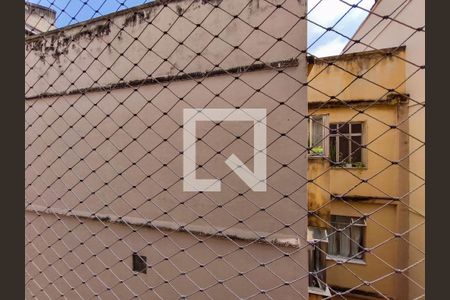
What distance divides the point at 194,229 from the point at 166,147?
0.46 metres

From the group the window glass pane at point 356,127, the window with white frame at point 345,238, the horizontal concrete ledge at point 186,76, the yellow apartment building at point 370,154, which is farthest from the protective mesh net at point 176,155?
the window with white frame at point 345,238

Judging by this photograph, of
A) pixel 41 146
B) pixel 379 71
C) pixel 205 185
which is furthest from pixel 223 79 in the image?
pixel 379 71

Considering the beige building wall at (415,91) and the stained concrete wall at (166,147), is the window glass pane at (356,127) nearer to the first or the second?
the beige building wall at (415,91)

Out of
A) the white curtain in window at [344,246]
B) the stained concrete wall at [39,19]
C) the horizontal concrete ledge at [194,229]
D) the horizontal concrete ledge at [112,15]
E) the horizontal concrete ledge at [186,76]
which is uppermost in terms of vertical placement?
the stained concrete wall at [39,19]

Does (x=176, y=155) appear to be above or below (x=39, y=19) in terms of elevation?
below

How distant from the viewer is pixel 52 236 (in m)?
1.86

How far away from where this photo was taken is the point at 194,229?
145 centimetres

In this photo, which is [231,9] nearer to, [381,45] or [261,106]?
[261,106]

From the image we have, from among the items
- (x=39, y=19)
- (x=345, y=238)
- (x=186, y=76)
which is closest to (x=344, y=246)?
(x=345, y=238)

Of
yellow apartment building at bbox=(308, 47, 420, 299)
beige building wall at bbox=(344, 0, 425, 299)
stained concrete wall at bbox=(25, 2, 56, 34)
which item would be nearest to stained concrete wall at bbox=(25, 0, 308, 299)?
stained concrete wall at bbox=(25, 2, 56, 34)

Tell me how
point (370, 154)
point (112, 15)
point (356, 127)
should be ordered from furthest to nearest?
1. point (356, 127)
2. point (370, 154)
3. point (112, 15)

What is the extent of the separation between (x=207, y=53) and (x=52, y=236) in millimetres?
1581

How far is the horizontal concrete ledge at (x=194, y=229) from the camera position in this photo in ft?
4.13

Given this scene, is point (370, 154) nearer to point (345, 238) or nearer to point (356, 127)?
point (356, 127)
